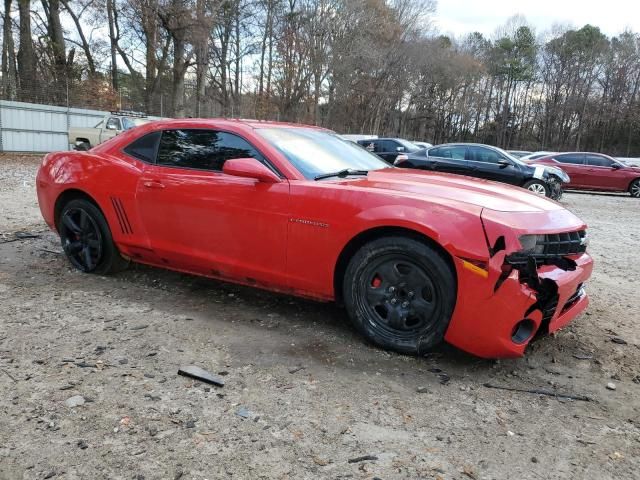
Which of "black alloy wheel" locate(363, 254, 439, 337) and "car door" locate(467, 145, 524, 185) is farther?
"car door" locate(467, 145, 524, 185)

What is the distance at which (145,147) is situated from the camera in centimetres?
429

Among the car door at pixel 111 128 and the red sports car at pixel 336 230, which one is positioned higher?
the car door at pixel 111 128

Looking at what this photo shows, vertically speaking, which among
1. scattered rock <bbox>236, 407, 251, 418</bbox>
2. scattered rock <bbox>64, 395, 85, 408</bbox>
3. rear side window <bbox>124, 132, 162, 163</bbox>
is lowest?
scattered rock <bbox>64, 395, 85, 408</bbox>

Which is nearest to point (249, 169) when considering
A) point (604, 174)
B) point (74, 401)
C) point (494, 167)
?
point (74, 401)

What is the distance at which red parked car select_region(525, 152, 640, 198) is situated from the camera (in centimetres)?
1605

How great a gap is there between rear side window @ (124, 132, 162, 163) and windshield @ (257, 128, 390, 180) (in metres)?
0.99

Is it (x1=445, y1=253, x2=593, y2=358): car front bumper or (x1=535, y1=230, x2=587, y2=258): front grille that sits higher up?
(x1=535, y1=230, x2=587, y2=258): front grille

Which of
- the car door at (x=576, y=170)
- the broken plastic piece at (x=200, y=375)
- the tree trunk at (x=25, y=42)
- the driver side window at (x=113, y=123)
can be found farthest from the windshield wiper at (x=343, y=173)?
the tree trunk at (x=25, y=42)

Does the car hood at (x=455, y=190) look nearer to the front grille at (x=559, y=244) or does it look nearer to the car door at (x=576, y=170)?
the front grille at (x=559, y=244)

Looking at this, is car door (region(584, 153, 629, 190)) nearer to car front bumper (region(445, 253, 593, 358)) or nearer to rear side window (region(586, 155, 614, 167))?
rear side window (region(586, 155, 614, 167))

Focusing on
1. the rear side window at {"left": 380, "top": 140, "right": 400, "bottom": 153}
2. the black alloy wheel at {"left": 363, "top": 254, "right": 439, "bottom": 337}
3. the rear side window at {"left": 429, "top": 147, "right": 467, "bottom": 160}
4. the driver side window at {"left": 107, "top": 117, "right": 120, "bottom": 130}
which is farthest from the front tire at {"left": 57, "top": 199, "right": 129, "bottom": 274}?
the driver side window at {"left": 107, "top": 117, "right": 120, "bottom": 130}

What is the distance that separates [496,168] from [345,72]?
27.5 m

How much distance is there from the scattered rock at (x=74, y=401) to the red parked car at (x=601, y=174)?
16.1 meters

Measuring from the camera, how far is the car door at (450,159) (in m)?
12.7
